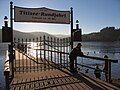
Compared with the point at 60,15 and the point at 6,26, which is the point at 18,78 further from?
the point at 60,15

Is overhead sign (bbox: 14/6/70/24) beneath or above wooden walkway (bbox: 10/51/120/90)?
above

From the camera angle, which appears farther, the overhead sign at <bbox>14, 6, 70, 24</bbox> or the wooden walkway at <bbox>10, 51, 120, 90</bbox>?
the overhead sign at <bbox>14, 6, 70, 24</bbox>

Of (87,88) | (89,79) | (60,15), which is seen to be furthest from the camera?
(60,15)

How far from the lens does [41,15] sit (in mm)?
10305

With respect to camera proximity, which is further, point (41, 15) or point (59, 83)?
point (41, 15)

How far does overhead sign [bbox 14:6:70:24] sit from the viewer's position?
9.75 meters

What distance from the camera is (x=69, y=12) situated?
36.3ft

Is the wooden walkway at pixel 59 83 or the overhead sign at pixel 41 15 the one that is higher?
the overhead sign at pixel 41 15

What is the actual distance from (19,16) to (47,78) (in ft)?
9.91

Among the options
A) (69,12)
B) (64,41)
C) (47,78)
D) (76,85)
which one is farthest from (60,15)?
(76,85)

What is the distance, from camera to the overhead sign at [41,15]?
9748 mm

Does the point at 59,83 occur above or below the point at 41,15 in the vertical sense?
below

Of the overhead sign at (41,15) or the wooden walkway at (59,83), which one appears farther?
the overhead sign at (41,15)

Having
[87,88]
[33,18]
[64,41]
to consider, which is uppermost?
[33,18]
